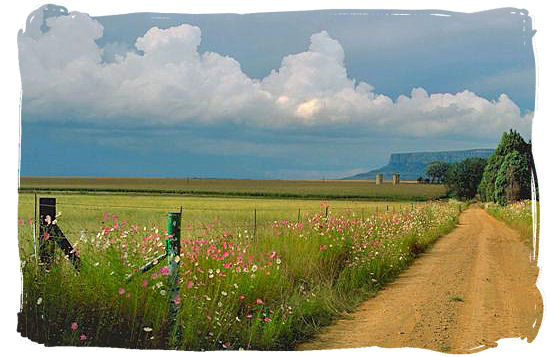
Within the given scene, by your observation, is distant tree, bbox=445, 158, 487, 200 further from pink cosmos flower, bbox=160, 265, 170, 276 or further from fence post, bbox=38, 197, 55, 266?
fence post, bbox=38, 197, 55, 266

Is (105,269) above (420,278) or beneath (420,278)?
above

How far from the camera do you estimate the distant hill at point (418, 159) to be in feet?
19.3

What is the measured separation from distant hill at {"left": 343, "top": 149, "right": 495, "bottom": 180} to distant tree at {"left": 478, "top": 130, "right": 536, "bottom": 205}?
18 cm

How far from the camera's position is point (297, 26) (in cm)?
550

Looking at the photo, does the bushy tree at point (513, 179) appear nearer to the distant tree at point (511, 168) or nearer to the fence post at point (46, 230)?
the distant tree at point (511, 168)

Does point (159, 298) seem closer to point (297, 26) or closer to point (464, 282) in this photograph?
point (297, 26)

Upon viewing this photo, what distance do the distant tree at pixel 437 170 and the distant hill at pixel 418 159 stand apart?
0.21 ft

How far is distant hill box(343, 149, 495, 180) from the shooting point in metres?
5.88

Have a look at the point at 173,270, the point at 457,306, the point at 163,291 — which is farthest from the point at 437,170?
the point at 163,291

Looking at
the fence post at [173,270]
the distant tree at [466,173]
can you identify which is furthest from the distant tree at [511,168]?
the fence post at [173,270]

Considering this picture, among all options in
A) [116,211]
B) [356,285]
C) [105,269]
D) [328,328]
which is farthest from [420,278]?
[105,269]

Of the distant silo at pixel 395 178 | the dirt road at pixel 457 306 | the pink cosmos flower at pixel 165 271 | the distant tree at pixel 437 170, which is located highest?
the distant tree at pixel 437 170

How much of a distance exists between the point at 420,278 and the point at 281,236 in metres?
2.41

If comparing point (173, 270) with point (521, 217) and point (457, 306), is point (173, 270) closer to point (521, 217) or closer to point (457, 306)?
point (457, 306)
